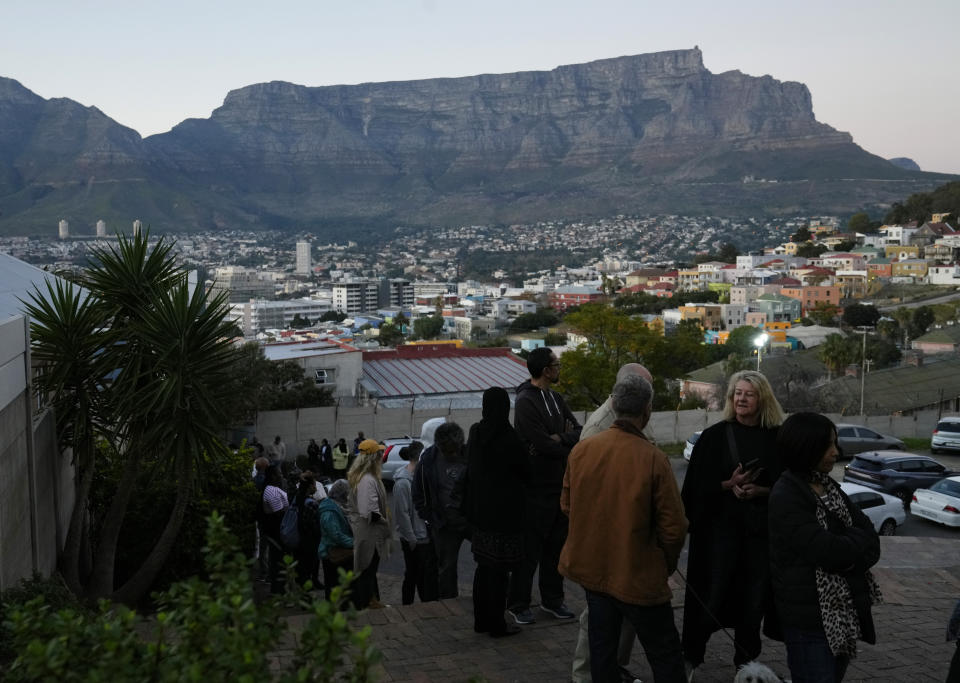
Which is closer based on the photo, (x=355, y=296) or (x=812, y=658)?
(x=812, y=658)

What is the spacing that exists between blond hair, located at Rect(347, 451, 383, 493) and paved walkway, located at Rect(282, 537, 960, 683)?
1.19 metres

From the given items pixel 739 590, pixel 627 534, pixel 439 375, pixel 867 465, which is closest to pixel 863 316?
pixel 439 375

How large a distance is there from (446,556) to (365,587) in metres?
0.64

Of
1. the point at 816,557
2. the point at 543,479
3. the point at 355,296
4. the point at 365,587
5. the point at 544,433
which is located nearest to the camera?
the point at 816,557

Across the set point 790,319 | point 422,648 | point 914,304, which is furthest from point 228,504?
point 790,319

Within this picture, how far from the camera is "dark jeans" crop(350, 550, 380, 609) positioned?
6.59 metres

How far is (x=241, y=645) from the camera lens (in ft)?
6.96

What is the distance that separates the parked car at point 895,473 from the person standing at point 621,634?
14257mm

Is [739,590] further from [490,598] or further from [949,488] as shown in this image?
[949,488]

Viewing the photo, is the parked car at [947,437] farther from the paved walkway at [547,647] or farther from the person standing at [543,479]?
the person standing at [543,479]

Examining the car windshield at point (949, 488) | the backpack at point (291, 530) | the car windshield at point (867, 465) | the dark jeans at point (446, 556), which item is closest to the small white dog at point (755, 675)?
the dark jeans at point (446, 556)

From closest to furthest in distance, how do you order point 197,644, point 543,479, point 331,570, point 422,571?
point 197,644 → point 543,479 → point 422,571 → point 331,570

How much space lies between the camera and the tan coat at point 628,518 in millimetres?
3902

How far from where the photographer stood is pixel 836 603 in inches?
145
